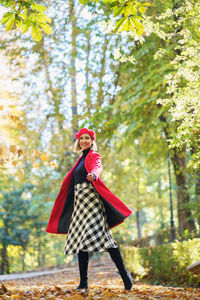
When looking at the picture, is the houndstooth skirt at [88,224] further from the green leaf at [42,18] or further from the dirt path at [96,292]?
the green leaf at [42,18]

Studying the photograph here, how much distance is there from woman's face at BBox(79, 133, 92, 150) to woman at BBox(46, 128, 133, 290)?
3.5 inches

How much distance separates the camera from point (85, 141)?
4.27m

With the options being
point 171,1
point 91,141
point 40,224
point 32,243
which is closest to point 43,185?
point 40,224

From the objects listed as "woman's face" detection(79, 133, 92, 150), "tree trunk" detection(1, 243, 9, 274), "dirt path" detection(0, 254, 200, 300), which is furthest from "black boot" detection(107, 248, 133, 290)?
"tree trunk" detection(1, 243, 9, 274)

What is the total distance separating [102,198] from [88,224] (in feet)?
1.17

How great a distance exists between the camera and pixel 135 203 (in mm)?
15930

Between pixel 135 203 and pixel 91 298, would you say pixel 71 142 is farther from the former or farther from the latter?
pixel 91 298

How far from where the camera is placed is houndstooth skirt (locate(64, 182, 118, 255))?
3654mm

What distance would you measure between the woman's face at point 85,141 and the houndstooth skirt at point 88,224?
0.55 m

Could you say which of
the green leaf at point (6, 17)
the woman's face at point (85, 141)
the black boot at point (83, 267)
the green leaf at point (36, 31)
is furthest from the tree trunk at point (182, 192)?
the green leaf at point (6, 17)

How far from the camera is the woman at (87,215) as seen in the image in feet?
12.1

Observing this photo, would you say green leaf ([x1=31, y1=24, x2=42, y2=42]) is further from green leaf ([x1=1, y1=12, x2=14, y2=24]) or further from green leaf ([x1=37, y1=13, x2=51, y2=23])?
green leaf ([x1=1, y1=12, x2=14, y2=24])

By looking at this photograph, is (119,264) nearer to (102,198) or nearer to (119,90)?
(102,198)

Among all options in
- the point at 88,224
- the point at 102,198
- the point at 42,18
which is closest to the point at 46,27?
the point at 42,18
